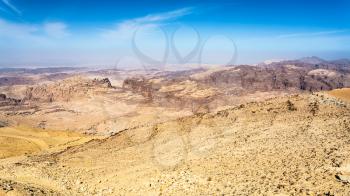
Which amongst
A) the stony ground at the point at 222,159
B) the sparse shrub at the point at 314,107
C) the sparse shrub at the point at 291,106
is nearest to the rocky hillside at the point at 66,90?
the stony ground at the point at 222,159

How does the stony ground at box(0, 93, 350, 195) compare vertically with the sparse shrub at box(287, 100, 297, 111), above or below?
below

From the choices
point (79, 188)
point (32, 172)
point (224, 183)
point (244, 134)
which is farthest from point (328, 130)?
point (32, 172)

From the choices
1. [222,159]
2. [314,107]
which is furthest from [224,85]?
[222,159]

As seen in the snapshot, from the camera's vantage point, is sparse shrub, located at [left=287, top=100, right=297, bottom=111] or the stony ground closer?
the stony ground

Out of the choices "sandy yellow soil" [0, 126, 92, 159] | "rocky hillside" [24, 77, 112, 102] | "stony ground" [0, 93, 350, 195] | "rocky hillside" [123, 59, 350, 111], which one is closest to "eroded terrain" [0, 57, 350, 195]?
"stony ground" [0, 93, 350, 195]

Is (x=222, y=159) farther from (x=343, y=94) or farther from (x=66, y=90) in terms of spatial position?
(x=66, y=90)

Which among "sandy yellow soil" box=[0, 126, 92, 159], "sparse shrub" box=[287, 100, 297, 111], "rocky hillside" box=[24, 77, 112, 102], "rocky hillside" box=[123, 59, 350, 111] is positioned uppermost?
"sparse shrub" box=[287, 100, 297, 111]

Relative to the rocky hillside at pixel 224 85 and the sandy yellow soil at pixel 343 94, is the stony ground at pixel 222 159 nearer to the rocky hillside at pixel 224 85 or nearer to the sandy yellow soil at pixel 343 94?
the sandy yellow soil at pixel 343 94

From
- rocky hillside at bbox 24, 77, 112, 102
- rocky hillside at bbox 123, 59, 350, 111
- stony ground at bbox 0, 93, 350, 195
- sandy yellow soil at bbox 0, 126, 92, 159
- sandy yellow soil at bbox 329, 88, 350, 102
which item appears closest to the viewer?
stony ground at bbox 0, 93, 350, 195

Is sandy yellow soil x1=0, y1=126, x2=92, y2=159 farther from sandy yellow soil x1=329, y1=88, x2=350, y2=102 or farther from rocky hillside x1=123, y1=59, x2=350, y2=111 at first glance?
rocky hillside x1=123, y1=59, x2=350, y2=111
